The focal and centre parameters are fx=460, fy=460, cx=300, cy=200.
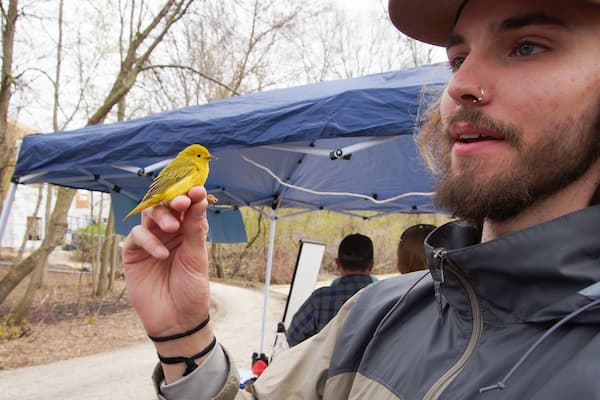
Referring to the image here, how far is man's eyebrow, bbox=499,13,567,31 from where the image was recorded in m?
1.00

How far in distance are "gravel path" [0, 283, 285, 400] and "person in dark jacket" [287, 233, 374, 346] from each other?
2.17 meters

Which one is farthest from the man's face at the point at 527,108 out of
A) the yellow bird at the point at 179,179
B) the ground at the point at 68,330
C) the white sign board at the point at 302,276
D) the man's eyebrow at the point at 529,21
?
the ground at the point at 68,330

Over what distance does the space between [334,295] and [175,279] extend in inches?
106

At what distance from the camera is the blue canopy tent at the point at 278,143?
3289mm

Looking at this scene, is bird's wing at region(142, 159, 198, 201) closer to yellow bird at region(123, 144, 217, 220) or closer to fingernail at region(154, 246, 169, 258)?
yellow bird at region(123, 144, 217, 220)

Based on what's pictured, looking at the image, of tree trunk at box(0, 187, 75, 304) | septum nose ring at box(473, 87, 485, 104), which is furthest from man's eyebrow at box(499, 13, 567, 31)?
tree trunk at box(0, 187, 75, 304)

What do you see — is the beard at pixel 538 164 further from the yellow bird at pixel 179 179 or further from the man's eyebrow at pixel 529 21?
the yellow bird at pixel 179 179

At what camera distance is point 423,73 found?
397cm

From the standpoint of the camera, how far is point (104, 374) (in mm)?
7844

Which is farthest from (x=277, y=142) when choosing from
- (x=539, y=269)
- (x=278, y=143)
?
(x=539, y=269)

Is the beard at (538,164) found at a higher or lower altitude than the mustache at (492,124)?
lower

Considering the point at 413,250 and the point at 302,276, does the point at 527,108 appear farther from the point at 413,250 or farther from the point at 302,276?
the point at 302,276

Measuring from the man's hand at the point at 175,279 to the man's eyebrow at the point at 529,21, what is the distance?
0.87m

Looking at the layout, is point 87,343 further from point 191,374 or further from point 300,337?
point 191,374
